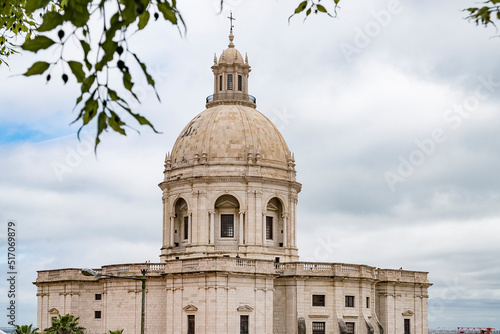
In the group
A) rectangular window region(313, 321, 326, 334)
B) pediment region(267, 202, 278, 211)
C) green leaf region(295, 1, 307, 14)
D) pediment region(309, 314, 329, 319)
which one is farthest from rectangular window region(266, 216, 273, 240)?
green leaf region(295, 1, 307, 14)

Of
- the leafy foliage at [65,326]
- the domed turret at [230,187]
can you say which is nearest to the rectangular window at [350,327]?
the domed turret at [230,187]

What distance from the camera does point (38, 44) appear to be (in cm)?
778

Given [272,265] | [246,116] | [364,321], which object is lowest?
[364,321]

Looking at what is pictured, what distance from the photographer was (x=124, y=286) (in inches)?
2463

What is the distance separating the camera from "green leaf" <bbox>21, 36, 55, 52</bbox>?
772 centimetres

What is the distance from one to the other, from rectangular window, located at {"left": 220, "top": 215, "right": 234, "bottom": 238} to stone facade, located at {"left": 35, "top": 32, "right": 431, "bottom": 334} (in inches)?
3.0

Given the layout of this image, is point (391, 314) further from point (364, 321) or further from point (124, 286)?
point (124, 286)

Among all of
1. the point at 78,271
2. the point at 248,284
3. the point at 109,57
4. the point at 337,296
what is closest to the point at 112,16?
the point at 109,57

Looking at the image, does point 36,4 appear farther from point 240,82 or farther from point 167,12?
point 240,82

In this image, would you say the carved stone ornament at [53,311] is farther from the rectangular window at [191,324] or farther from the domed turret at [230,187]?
the rectangular window at [191,324]

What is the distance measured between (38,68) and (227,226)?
56395mm

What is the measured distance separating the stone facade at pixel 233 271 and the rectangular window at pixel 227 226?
3.0 inches

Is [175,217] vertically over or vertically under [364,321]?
over

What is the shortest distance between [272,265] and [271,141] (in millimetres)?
11107
